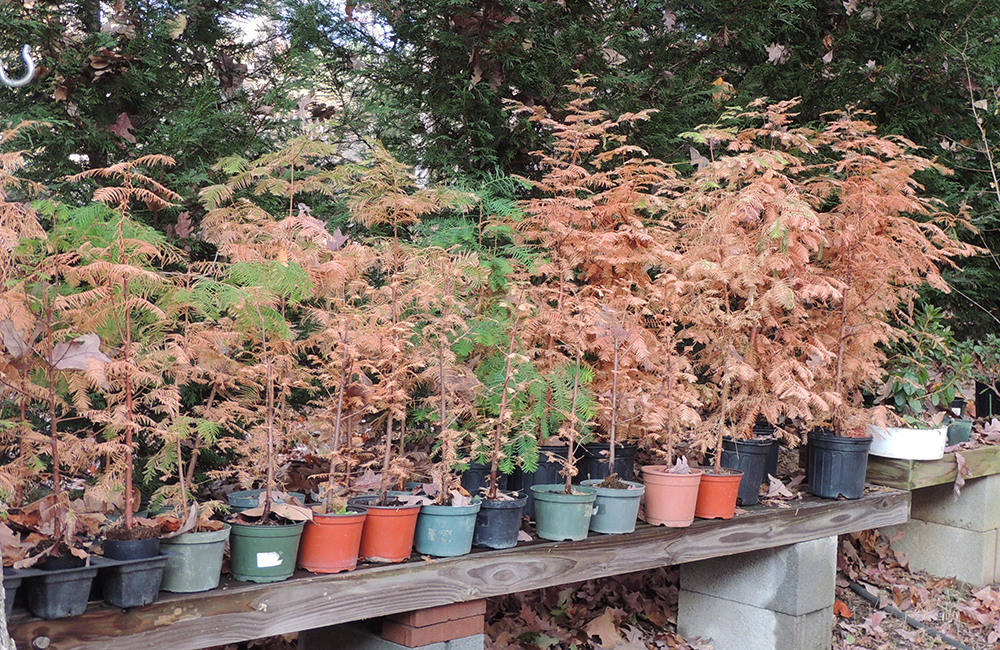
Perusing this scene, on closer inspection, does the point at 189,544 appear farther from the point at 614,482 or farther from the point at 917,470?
the point at 917,470

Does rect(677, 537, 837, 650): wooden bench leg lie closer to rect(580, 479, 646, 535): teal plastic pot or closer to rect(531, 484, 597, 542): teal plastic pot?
rect(580, 479, 646, 535): teal plastic pot

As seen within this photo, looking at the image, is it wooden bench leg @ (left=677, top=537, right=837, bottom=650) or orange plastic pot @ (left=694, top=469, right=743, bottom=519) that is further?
wooden bench leg @ (left=677, top=537, right=837, bottom=650)

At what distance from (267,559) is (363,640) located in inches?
24.3

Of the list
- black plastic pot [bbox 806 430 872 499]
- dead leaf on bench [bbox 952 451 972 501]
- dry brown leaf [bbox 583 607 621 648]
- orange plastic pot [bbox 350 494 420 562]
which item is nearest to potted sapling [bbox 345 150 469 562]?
orange plastic pot [bbox 350 494 420 562]

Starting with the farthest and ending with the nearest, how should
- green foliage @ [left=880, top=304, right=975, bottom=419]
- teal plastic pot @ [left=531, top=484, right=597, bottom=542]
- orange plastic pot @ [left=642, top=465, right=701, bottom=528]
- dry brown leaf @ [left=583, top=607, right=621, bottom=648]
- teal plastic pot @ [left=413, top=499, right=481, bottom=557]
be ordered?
1. green foliage @ [left=880, top=304, right=975, bottom=419]
2. dry brown leaf @ [left=583, top=607, right=621, bottom=648]
3. orange plastic pot @ [left=642, top=465, right=701, bottom=528]
4. teal plastic pot @ [left=531, top=484, right=597, bottom=542]
5. teal plastic pot @ [left=413, top=499, right=481, bottom=557]

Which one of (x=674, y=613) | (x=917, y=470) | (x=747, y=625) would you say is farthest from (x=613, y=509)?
(x=917, y=470)

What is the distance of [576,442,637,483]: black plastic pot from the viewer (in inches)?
138

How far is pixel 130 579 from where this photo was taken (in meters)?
2.04

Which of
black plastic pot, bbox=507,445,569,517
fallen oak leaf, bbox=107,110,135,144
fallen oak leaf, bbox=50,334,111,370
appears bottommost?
black plastic pot, bbox=507,445,569,517

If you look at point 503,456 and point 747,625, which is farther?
point 747,625


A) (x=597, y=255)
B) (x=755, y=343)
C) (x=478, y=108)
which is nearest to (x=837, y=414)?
(x=755, y=343)

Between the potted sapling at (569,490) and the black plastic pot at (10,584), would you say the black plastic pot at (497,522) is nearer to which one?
the potted sapling at (569,490)

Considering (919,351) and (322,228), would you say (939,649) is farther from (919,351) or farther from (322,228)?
(322,228)

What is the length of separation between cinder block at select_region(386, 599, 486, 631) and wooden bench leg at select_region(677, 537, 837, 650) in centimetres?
159
